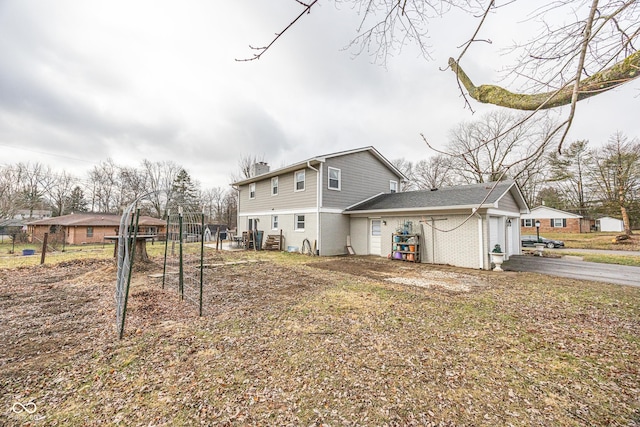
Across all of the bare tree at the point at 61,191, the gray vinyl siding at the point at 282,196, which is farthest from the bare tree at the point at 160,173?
the gray vinyl siding at the point at 282,196

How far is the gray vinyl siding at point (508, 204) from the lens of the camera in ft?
33.9

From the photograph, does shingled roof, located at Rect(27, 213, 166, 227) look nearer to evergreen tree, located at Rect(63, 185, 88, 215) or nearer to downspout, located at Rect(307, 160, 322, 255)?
evergreen tree, located at Rect(63, 185, 88, 215)

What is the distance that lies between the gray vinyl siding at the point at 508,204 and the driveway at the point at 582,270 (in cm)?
222

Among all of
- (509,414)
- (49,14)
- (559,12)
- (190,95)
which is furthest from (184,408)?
(190,95)

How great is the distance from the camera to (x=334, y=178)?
13.1 metres

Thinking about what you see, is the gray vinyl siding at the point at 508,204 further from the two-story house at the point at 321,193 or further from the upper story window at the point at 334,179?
the upper story window at the point at 334,179

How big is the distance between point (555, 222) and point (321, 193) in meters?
27.3

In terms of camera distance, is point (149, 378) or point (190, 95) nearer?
point (149, 378)

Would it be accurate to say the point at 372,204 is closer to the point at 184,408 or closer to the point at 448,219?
the point at 448,219

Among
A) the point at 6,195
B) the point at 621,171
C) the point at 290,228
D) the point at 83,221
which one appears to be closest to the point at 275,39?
the point at 290,228

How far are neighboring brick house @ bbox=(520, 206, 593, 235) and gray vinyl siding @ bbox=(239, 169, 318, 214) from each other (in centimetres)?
2411

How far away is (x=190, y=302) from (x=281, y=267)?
4422 mm

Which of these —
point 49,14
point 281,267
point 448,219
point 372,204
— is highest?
point 49,14

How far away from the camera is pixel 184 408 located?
2.14 m
